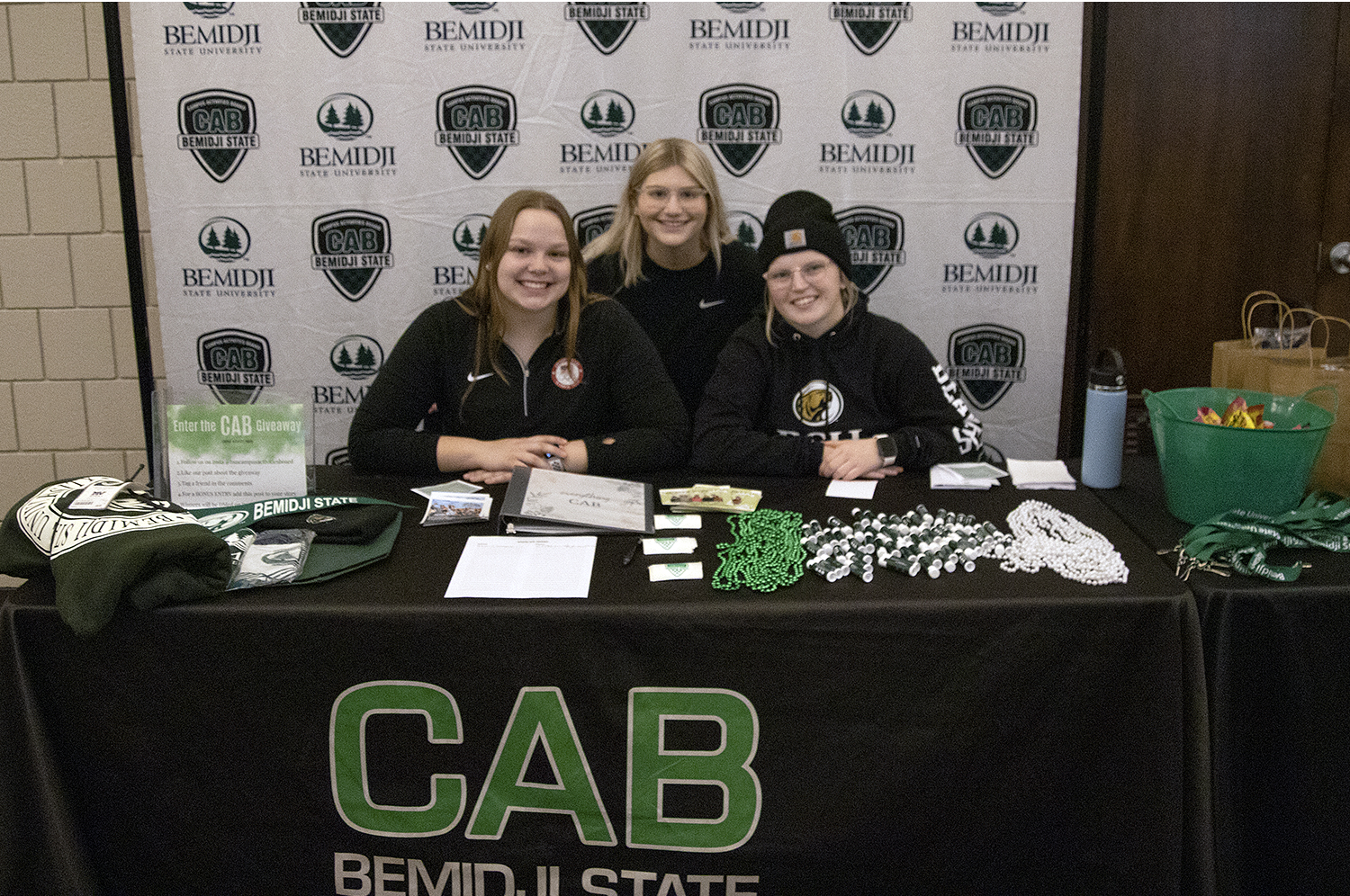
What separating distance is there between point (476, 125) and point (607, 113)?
0.37 meters

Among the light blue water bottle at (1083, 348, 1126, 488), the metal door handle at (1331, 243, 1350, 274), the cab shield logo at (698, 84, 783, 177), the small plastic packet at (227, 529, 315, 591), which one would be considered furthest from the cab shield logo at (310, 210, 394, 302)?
the metal door handle at (1331, 243, 1350, 274)

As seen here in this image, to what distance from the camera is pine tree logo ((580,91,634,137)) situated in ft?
9.12

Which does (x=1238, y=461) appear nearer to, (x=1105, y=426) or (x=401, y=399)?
(x=1105, y=426)

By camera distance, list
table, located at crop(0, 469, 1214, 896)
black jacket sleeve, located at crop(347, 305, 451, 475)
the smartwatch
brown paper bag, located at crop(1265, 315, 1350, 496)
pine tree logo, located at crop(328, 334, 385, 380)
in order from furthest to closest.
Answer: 1. pine tree logo, located at crop(328, 334, 385, 380)
2. black jacket sleeve, located at crop(347, 305, 451, 475)
3. the smartwatch
4. brown paper bag, located at crop(1265, 315, 1350, 496)
5. table, located at crop(0, 469, 1214, 896)

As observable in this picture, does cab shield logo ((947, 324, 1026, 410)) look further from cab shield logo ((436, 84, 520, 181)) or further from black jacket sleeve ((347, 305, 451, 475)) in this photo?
black jacket sleeve ((347, 305, 451, 475))

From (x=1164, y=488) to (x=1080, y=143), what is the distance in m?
1.50

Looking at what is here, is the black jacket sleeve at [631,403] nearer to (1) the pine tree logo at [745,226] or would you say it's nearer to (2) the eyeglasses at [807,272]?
(2) the eyeglasses at [807,272]

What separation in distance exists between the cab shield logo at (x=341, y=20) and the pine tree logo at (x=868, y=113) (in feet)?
4.27

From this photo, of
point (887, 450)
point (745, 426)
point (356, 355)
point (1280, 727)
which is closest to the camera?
point (1280, 727)

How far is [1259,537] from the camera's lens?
4.67 ft

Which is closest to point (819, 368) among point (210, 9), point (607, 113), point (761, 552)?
point (761, 552)

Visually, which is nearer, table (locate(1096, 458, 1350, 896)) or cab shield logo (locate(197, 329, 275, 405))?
table (locate(1096, 458, 1350, 896))

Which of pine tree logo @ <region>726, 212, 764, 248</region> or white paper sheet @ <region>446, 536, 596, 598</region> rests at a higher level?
pine tree logo @ <region>726, 212, 764, 248</region>

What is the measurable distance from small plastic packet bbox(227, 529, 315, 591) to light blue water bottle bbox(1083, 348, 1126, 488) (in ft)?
4.27
